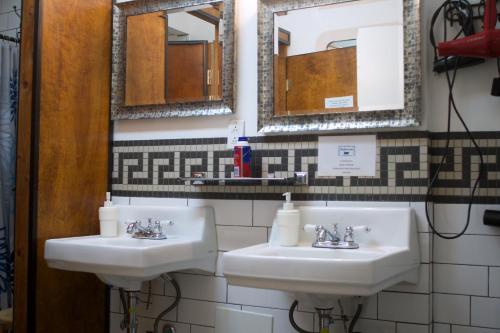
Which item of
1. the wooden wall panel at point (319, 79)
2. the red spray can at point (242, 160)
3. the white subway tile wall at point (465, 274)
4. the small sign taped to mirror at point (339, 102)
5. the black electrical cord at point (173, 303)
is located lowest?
the black electrical cord at point (173, 303)

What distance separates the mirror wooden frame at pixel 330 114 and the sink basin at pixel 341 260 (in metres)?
0.31

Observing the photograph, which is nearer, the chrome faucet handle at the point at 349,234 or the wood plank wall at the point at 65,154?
the chrome faucet handle at the point at 349,234

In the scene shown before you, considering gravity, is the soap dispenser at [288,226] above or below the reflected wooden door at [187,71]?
below

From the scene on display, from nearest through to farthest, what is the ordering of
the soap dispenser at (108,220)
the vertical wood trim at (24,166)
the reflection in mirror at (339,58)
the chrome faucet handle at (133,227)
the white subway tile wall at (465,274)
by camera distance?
the white subway tile wall at (465,274), the reflection in mirror at (339,58), the vertical wood trim at (24,166), the chrome faucet handle at (133,227), the soap dispenser at (108,220)

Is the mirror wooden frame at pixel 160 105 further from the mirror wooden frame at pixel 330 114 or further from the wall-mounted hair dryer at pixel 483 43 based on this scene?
the wall-mounted hair dryer at pixel 483 43

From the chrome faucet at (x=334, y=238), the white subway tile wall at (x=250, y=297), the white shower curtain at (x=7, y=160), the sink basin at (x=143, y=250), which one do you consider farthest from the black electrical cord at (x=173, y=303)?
the white shower curtain at (x=7, y=160)

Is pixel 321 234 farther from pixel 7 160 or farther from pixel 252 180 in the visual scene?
pixel 7 160

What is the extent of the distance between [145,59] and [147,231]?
79 cm

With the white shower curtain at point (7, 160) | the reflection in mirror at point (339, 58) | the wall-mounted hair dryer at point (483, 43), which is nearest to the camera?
the wall-mounted hair dryer at point (483, 43)

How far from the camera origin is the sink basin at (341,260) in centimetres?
135

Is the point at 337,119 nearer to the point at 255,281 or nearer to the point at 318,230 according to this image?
the point at 318,230

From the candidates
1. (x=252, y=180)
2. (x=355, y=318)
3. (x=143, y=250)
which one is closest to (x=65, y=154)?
(x=143, y=250)

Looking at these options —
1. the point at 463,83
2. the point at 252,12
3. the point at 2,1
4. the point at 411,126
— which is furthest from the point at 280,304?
the point at 2,1

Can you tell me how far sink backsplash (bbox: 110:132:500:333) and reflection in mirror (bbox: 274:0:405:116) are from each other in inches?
5.9
